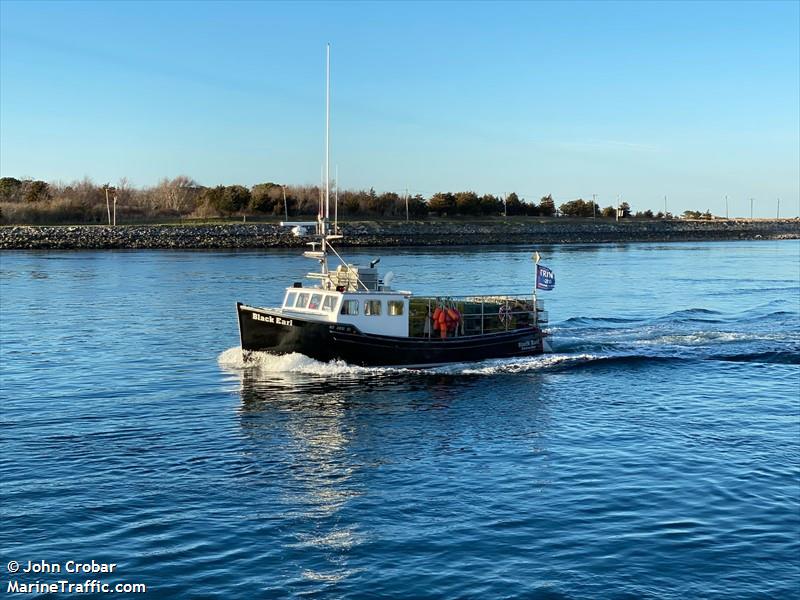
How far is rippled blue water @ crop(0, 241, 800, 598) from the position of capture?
1744cm

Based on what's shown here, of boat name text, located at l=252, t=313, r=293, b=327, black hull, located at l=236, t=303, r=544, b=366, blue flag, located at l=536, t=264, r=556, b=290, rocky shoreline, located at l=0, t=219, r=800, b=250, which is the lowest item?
black hull, located at l=236, t=303, r=544, b=366

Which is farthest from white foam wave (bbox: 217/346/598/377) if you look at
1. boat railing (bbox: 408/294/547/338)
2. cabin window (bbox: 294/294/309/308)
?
cabin window (bbox: 294/294/309/308)

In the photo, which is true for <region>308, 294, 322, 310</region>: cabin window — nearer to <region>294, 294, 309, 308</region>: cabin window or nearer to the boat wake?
<region>294, 294, 309, 308</region>: cabin window

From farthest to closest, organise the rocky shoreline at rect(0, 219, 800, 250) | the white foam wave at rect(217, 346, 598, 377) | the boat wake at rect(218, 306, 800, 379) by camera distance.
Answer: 1. the rocky shoreline at rect(0, 219, 800, 250)
2. the boat wake at rect(218, 306, 800, 379)
3. the white foam wave at rect(217, 346, 598, 377)

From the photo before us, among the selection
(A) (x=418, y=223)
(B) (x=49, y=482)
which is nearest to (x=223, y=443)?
(B) (x=49, y=482)

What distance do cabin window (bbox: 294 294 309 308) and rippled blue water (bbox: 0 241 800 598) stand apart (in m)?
2.39

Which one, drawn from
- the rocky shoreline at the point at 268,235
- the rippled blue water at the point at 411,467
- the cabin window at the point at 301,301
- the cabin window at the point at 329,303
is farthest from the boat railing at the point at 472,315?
the rocky shoreline at the point at 268,235

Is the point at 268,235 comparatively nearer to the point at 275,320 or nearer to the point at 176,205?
the point at 176,205

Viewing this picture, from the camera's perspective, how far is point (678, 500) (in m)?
21.4

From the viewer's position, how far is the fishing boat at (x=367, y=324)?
35.8 m

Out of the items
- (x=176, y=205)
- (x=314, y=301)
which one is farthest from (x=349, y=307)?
(x=176, y=205)

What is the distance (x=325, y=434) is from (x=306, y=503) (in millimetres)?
6316

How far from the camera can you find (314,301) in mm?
36812

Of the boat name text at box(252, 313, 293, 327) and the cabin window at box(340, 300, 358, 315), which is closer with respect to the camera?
the boat name text at box(252, 313, 293, 327)
